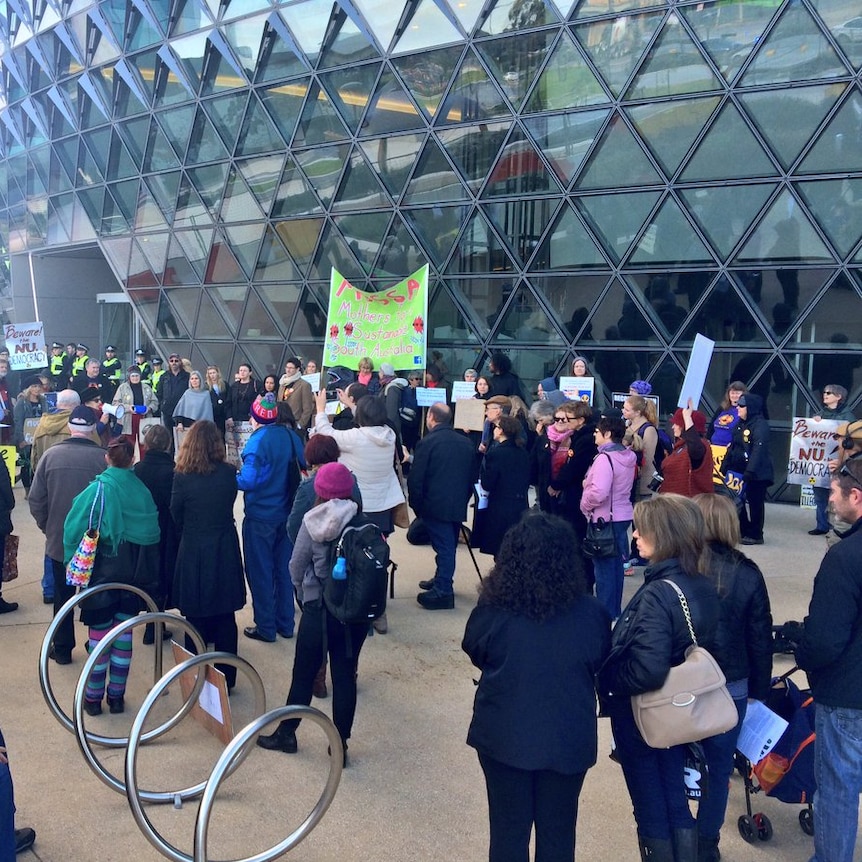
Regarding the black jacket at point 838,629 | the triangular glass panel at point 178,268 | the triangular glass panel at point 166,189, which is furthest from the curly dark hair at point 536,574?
the triangular glass panel at point 166,189

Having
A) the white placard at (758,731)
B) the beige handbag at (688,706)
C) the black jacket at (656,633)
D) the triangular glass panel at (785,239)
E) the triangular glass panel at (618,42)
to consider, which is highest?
the triangular glass panel at (618,42)

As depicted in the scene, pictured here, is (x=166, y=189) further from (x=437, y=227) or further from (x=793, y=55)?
(x=793, y=55)

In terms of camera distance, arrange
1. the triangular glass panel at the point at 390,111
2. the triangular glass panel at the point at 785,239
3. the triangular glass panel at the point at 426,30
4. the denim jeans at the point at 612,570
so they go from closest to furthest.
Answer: the denim jeans at the point at 612,570
the triangular glass panel at the point at 785,239
the triangular glass panel at the point at 426,30
the triangular glass panel at the point at 390,111

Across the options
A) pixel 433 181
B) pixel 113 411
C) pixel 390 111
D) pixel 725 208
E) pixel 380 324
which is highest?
pixel 390 111

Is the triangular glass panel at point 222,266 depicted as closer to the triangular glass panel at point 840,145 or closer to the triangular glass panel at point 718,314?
the triangular glass panel at point 718,314

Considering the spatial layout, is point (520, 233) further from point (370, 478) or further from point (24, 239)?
point (24, 239)

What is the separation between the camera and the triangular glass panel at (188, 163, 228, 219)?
16.9 meters

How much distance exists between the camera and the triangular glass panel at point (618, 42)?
38.7 ft

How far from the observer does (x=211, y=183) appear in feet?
56.2

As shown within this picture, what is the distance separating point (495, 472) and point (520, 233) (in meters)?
7.43

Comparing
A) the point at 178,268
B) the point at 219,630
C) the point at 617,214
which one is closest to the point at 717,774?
the point at 219,630

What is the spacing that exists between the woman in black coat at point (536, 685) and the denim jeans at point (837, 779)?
1.01 meters

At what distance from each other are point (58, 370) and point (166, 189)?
4.74m

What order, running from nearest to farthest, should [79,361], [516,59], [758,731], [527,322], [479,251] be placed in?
1. [758,731]
2. [516,59]
3. [527,322]
4. [479,251]
5. [79,361]
